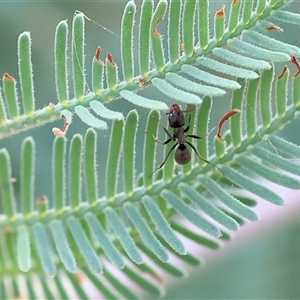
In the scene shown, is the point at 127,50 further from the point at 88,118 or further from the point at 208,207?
the point at 208,207

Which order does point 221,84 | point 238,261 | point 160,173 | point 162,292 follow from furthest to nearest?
point 238,261, point 162,292, point 160,173, point 221,84

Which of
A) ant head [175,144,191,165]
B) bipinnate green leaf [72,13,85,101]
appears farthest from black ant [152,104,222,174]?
bipinnate green leaf [72,13,85,101]

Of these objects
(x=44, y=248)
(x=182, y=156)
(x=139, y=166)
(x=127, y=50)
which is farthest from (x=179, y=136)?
(x=139, y=166)

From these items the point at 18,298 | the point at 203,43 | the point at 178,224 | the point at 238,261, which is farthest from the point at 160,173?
the point at 238,261

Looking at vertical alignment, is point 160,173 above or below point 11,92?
below

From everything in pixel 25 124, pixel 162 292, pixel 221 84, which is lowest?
pixel 162 292

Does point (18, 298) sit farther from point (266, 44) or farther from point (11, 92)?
point (266, 44)
